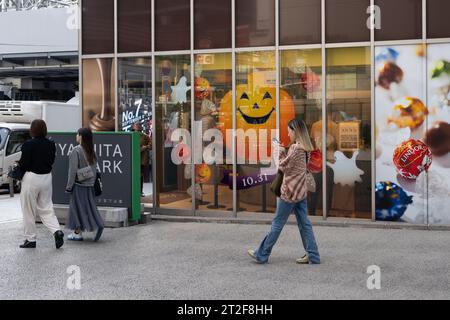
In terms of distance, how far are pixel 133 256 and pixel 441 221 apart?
5342 millimetres

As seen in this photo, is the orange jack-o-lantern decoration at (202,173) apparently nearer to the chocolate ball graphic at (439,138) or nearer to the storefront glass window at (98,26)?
the storefront glass window at (98,26)

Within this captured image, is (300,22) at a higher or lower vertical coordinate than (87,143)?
higher

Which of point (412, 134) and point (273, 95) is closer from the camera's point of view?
point (412, 134)

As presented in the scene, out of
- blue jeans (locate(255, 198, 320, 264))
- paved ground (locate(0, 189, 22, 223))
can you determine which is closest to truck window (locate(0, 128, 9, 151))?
paved ground (locate(0, 189, 22, 223))

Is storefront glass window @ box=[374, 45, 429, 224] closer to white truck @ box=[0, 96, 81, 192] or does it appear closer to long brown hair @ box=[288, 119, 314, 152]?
long brown hair @ box=[288, 119, 314, 152]

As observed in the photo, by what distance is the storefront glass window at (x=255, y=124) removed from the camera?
12008mm

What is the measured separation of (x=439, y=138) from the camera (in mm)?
10969

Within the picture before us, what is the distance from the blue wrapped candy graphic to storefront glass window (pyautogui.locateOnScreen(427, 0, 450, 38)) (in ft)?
8.66

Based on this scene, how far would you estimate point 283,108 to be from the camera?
11.9 m

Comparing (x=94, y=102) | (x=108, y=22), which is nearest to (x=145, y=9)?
(x=108, y=22)

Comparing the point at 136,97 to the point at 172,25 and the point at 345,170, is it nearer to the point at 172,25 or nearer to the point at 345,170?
the point at 172,25

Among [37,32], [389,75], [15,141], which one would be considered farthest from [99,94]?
[37,32]

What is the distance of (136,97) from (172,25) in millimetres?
1604
